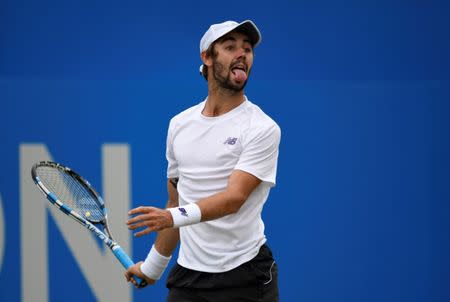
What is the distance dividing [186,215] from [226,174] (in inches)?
12.4

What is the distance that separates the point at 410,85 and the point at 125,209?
5.72 feet

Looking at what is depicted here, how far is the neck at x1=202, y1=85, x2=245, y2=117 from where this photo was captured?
11.2 ft

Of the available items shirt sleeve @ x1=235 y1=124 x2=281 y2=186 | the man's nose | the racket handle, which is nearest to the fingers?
shirt sleeve @ x1=235 y1=124 x2=281 y2=186

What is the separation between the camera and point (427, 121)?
5.06 meters

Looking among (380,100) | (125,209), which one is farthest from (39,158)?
(380,100)

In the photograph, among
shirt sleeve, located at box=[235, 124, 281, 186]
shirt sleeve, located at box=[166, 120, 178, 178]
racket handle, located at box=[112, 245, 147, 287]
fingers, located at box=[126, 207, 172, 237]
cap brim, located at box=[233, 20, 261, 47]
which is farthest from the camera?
shirt sleeve, located at box=[166, 120, 178, 178]

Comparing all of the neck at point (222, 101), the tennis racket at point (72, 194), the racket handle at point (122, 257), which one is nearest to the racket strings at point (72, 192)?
the tennis racket at point (72, 194)

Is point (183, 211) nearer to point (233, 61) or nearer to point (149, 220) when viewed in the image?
point (149, 220)

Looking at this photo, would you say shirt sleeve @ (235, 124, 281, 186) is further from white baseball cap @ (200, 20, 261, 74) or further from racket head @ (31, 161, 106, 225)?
racket head @ (31, 161, 106, 225)

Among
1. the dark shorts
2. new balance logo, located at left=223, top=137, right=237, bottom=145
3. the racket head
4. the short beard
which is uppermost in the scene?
the short beard

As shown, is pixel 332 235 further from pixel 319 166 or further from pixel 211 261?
pixel 211 261

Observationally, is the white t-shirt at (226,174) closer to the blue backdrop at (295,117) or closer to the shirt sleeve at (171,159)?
the shirt sleeve at (171,159)

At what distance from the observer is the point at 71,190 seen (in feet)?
12.3

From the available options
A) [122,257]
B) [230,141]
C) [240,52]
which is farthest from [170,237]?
[240,52]
